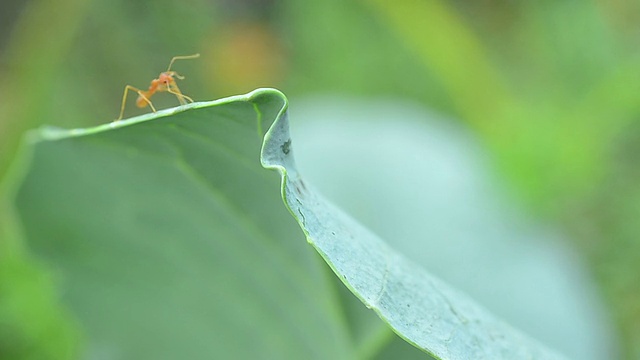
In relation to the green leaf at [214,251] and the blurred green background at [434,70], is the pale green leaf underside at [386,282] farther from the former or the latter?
the blurred green background at [434,70]

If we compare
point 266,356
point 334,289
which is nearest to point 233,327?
point 266,356

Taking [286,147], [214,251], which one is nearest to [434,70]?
[214,251]

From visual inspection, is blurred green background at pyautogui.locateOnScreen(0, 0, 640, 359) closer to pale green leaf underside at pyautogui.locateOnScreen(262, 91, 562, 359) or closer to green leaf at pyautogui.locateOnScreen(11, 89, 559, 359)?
green leaf at pyautogui.locateOnScreen(11, 89, 559, 359)

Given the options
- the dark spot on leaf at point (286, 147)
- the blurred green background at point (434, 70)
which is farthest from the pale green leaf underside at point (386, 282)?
the blurred green background at point (434, 70)

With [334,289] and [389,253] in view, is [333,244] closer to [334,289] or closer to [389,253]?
[389,253]

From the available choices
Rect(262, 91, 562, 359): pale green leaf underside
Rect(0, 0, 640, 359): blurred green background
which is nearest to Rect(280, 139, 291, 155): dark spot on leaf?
Rect(262, 91, 562, 359): pale green leaf underside

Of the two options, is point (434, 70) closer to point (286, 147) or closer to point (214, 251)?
point (214, 251)
